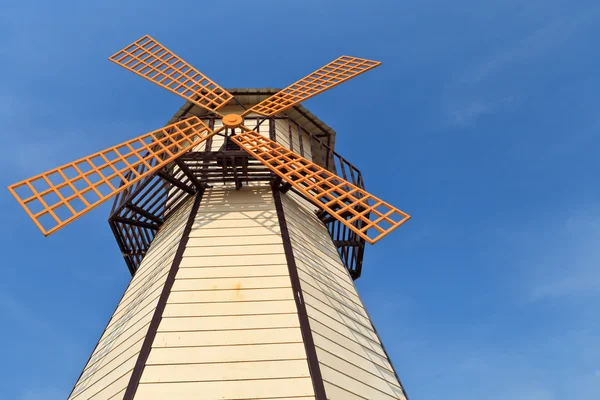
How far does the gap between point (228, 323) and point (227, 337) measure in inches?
8.5

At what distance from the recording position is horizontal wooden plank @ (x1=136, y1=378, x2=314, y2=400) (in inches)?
181

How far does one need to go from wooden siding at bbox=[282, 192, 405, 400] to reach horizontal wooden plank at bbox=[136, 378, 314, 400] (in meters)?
0.32

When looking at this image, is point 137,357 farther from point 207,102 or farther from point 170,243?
point 207,102

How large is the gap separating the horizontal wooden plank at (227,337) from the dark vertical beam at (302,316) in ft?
0.35

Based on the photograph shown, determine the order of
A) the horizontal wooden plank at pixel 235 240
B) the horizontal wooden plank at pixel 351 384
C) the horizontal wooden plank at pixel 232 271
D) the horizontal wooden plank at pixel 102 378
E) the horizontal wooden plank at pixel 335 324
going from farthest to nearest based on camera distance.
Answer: the horizontal wooden plank at pixel 235 240, the horizontal wooden plank at pixel 232 271, the horizontal wooden plank at pixel 335 324, the horizontal wooden plank at pixel 102 378, the horizontal wooden plank at pixel 351 384

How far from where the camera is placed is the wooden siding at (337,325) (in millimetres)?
→ 5145

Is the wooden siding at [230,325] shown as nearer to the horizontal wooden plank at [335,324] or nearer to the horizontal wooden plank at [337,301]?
the horizontal wooden plank at [335,324]

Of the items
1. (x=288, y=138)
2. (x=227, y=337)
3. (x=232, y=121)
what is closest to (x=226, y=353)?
(x=227, y=337)

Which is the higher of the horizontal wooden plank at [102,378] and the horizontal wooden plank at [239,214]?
the horizontal wooden plank at [239,214]

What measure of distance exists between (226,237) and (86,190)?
2.08 m

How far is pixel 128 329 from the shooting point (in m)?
6.00

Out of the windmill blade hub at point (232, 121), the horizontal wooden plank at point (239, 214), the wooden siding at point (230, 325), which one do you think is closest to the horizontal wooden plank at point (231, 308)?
the wooden siding at point (230, 325)

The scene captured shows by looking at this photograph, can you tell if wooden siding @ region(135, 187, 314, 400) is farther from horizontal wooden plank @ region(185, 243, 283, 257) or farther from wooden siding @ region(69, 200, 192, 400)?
wooden siding @ region(69, 200, 192, 400)

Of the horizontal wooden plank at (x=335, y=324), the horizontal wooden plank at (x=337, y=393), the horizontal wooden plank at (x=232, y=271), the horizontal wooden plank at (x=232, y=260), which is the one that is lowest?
the horizontal wooden plank at (x=337, y=393)
